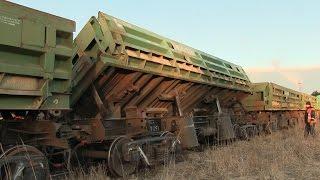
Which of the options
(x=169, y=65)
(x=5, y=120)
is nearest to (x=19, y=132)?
(x=5, y=120)

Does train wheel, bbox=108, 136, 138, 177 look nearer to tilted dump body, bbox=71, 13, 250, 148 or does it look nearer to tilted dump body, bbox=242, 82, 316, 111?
tilted dump body, bbox=71, 13, 250, 148

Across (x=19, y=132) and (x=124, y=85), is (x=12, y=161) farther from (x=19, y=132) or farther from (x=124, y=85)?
(x=124, y=85)

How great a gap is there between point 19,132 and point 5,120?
12.3 inches

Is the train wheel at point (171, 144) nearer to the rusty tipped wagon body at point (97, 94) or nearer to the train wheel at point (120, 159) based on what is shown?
the rusty tipped wagon body at point (97, 94)

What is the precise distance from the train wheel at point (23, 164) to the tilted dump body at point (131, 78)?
227cm

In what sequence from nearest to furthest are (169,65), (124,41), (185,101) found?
(124,41), (169,65), (185,101)

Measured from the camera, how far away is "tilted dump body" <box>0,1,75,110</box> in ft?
18.8

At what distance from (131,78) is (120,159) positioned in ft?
5.90

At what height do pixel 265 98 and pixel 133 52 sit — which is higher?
pixel 133 52

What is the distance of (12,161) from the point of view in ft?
19.0

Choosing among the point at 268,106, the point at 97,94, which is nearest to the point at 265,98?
the point at 268,106

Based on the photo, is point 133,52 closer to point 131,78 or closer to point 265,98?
point 131,78

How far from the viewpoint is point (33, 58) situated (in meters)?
6.16

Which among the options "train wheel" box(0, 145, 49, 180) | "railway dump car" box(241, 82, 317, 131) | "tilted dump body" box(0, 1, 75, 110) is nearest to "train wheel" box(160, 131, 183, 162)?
"tilted dump body" box(0, 1, 75, 110)
